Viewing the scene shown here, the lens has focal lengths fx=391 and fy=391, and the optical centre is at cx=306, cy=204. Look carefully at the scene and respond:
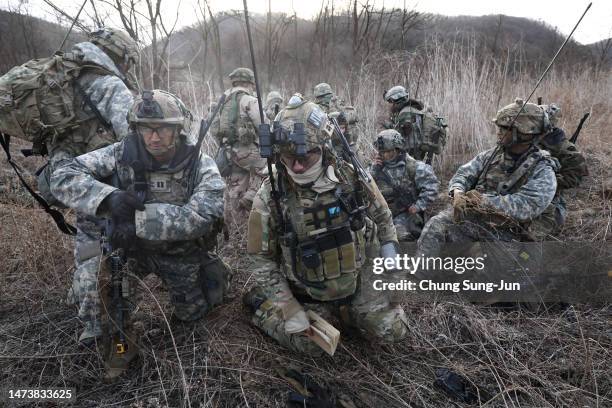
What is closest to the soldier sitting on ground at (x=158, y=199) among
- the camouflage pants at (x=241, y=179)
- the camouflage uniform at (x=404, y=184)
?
the camouflage pants at (x=241, y=179)

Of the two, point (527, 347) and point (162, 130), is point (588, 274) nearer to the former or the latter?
point (527, 347)

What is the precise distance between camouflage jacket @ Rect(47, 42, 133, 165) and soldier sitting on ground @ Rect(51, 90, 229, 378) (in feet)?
1.21

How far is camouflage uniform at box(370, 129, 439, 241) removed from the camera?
4.44 meters

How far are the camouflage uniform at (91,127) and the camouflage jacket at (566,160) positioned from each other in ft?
13.7

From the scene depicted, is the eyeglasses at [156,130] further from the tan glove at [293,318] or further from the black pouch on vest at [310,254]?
the tan glove at [293,318]

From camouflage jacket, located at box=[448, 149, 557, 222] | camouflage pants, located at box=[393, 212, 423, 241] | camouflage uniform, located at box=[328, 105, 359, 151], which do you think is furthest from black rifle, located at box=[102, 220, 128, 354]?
camouflage uniform, located at box=[328, 105, 359, 151]

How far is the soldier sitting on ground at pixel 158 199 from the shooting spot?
232 cm

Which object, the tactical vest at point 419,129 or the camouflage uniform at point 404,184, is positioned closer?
the camouflage uniform at point 404,184

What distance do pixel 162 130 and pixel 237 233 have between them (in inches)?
81.7

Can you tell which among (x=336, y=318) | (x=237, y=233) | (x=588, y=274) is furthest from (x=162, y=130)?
(x=588, y=274)

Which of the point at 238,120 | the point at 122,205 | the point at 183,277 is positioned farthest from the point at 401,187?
the point at 122,205

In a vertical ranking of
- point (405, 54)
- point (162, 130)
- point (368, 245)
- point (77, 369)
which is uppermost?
point (405, 54)

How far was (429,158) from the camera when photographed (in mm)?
5848

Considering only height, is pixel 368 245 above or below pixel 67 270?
above
